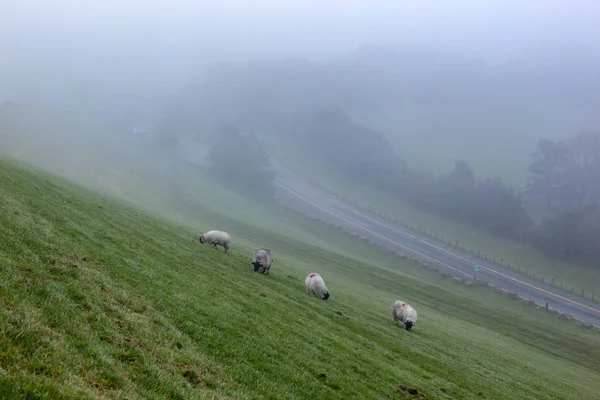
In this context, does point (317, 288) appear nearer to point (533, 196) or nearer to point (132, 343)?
point (132, 343)

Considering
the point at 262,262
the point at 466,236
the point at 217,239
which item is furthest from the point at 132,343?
the point at 466,236

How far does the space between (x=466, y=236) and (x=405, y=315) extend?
112976 millimetres

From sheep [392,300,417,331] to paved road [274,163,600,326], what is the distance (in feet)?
221

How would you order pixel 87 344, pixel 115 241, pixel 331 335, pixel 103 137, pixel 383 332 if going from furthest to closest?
pixel 103 137, pixel 383 332, pixel 115 241, pixel 331 335, pixel 87 344

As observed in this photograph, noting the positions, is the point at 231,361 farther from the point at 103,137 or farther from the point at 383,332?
the point at 103,137

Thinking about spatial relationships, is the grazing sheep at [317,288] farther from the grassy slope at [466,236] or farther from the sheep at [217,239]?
the grassy slope at [466,236]

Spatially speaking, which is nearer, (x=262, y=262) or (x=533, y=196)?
(x=262, y=262)

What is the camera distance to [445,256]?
11512 cm

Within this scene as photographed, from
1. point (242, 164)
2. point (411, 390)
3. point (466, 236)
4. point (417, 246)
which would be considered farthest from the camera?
point (242, 164)

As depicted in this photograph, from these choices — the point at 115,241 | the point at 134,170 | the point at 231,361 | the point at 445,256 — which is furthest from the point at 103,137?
the point at 231,361

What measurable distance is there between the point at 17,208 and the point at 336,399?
19.0 m

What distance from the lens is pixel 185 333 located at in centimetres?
1574

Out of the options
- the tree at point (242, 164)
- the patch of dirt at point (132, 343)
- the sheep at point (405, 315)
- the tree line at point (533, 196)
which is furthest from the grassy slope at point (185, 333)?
the tree at point (242, 164)

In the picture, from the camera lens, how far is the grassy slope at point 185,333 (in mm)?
10672
